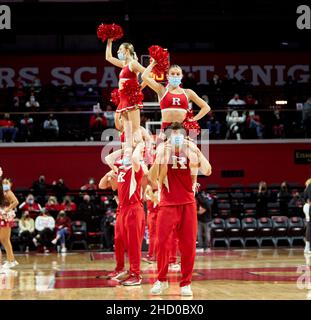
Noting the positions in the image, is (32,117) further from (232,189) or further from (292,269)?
(292,269)

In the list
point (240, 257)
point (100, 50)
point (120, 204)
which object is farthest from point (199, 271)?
point (100, 50)

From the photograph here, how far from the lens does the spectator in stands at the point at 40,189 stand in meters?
22.4

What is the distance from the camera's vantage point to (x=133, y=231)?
9.98 metres

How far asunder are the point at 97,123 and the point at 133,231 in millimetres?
14494

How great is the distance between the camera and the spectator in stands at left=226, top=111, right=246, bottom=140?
2442 centimetres

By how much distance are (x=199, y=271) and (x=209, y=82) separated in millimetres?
15264

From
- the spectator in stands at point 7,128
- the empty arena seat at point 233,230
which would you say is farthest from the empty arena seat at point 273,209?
the spectator in stands at point 7,128

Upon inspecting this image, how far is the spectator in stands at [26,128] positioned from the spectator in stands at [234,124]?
631 centimetres

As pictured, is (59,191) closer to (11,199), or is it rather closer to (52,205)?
(52,205)

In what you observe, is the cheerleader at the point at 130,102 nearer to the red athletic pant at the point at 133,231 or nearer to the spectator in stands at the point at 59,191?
the red athletic pant at the point at 133,231

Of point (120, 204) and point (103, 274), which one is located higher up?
point (120, 204)

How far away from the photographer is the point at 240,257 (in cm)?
1642

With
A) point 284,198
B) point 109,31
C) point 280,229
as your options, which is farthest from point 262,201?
point 109,31

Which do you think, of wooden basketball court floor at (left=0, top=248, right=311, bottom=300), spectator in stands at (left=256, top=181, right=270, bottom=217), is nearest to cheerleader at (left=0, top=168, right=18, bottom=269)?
wooden basketball court floor at (left=0, top=248, right=311, bottom=300)
